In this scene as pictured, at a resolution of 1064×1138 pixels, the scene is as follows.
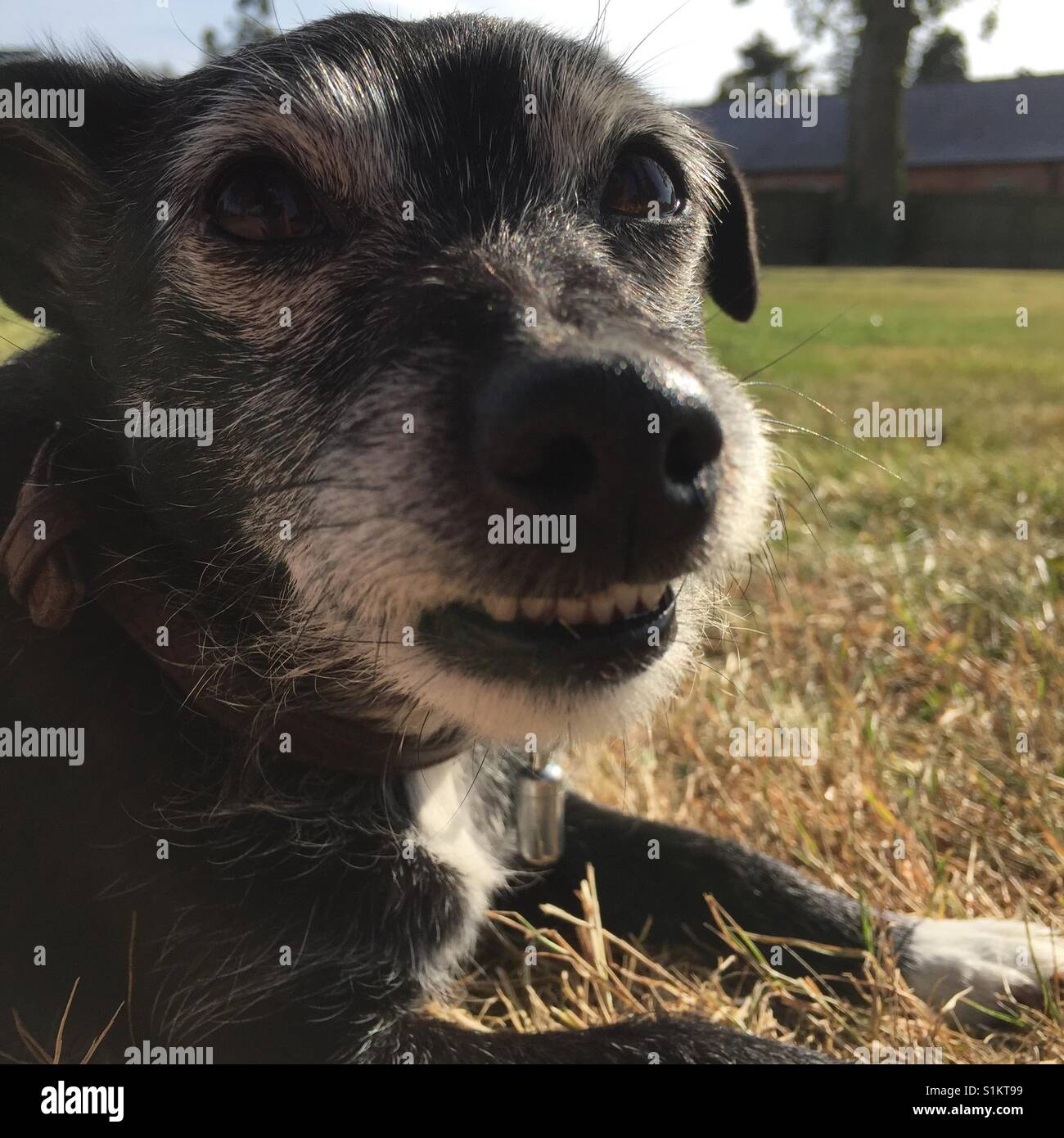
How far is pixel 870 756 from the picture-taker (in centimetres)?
333

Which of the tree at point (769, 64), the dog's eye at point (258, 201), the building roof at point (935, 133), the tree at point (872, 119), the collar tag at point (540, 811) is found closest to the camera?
the dog's eye at point (258, 201)

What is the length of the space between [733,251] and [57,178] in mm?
1889


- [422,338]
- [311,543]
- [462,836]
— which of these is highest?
[422,338]

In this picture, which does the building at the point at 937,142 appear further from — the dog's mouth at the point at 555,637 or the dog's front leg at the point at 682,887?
the dog's mouth at the point at 555,637

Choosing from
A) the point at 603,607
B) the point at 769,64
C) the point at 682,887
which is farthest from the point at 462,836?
the point at 769,64

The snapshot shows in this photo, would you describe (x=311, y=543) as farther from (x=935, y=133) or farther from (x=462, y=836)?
(x=935, y=133)

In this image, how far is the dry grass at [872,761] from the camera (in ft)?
8.27

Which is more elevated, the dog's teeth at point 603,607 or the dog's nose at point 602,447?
the dog's nose at point 602,447

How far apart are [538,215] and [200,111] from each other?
0.84m

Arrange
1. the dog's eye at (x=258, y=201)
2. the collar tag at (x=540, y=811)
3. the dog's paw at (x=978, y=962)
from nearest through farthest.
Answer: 1. the dog's eye at (x=258, y=201)
2. the dog's paw at (x=978, y=962)
3. the collar tag at (x=540, y=811)

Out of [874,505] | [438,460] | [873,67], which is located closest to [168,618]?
[438,460]

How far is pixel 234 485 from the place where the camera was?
2.33 meters

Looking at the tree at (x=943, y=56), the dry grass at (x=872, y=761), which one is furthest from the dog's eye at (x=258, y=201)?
the tree at (x=943, y=56)
